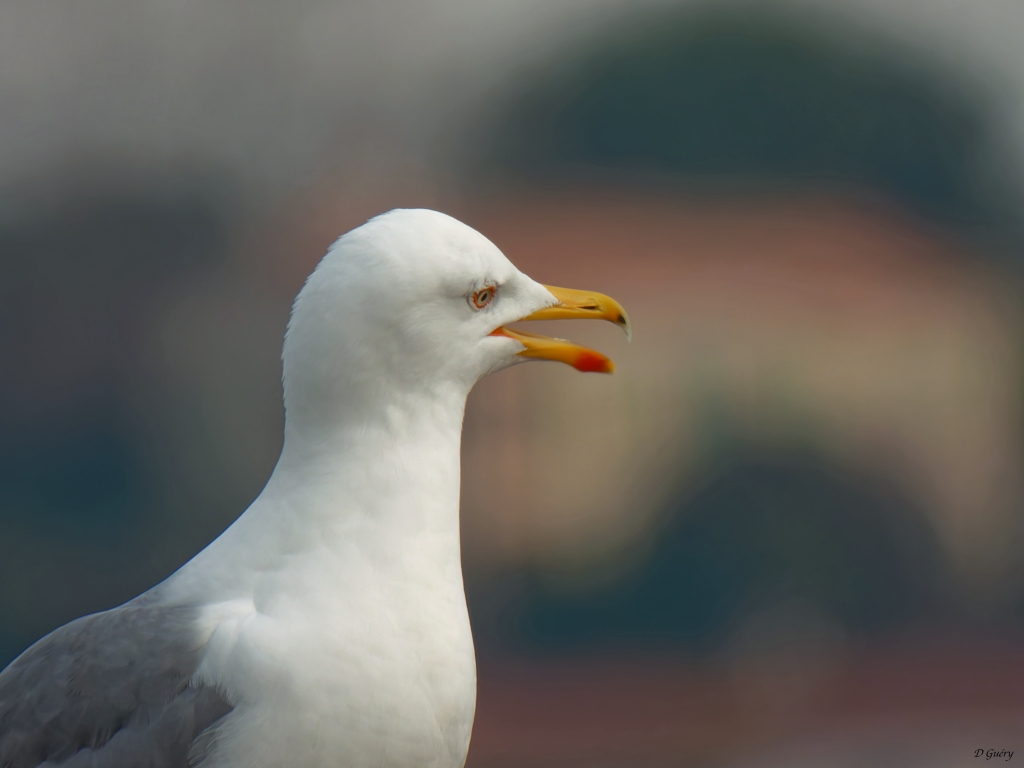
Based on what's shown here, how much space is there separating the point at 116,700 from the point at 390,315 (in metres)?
0.51

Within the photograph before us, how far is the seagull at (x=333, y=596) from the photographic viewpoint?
39.0 inches

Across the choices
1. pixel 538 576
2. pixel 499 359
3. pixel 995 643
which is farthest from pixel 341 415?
pixel 995 643

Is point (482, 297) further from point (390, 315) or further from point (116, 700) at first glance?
point (116, 700)

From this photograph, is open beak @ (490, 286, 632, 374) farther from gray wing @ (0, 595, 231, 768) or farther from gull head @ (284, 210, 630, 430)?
gray wing @ (0, 595, 231, 768)

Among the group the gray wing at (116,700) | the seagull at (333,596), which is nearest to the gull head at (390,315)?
the seagull at (333,596)

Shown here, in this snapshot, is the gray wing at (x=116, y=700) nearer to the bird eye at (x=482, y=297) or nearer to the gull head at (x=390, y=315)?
the gull head at (x=390, y=315)

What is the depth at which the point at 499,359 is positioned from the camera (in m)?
1.21

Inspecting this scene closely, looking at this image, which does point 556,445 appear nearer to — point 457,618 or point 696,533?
point 696,533

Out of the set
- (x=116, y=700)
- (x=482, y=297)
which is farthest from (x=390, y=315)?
(x=116, y=700)

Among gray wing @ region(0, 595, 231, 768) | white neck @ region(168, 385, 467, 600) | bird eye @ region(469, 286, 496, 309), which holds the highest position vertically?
bird eye @ region(469, 286, 496, 309)

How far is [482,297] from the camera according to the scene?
A: 118cm

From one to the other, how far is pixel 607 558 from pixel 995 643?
Result: 2.39 meters

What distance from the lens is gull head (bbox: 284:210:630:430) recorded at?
3.54 feet

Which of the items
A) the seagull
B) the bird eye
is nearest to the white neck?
the seagull
